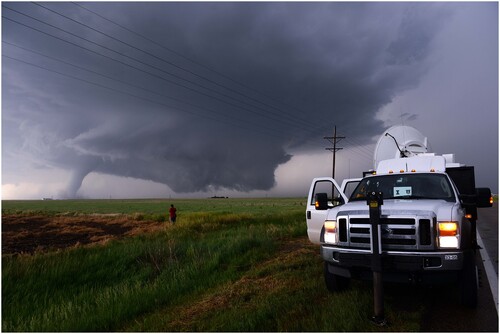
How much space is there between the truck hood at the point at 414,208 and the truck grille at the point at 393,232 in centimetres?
10

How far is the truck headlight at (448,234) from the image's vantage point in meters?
4.50

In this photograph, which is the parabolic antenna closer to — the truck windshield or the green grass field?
the green grass field

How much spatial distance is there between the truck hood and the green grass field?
4.24 feet

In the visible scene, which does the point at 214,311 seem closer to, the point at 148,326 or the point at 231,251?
the point at 148,326

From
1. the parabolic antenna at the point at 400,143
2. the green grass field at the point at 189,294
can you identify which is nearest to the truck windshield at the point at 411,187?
the green grass field at the point at 189,294

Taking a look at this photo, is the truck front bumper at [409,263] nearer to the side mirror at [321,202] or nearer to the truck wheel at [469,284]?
the truck wheel at [469,284]

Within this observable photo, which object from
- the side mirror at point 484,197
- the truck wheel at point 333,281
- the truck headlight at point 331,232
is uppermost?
the side mirror at point 484,197

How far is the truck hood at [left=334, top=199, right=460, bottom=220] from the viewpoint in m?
4.61

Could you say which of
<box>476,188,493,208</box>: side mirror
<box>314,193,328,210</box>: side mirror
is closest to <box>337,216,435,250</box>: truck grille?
<box>314,193,328,210</box>: side mirror

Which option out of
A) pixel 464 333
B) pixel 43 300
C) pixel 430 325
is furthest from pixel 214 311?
pixel 43 300

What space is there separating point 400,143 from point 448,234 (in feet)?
33.9

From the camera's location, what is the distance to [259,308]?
5.07 m

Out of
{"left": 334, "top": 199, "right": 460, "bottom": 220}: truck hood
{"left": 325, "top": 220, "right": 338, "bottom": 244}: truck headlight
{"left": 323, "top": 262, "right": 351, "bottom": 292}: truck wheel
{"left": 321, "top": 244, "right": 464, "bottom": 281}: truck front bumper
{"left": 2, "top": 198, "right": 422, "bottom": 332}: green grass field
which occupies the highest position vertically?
{"left": 334, "top": 199, "right": 460, "bottom": 220}: truck hood

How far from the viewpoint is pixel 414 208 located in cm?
472
